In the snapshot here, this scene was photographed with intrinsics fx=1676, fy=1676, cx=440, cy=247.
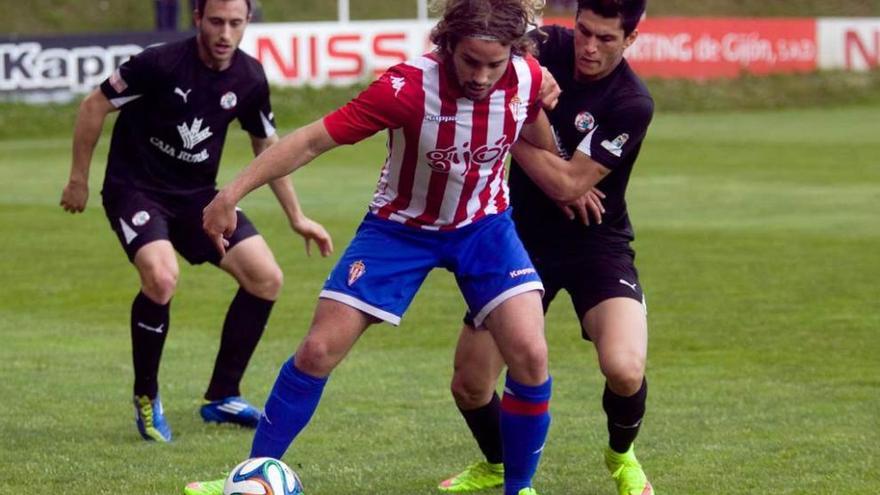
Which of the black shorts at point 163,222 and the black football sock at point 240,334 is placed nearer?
the black shorts at point 163,222

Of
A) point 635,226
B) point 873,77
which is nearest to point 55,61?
point 635,226

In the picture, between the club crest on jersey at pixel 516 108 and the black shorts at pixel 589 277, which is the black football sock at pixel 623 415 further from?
the club crest on jersey at pixel 516 108

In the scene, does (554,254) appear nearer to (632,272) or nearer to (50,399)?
(632,272)

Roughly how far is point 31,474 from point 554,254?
2.42 m

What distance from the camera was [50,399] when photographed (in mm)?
9023

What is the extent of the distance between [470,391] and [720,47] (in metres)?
30.2

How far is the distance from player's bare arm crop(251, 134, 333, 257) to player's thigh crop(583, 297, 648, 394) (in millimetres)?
1622

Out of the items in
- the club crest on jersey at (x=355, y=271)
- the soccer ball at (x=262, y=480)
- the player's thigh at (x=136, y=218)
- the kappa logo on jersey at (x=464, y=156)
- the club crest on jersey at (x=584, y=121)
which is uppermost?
the kappa logo on jersey at (x=464, y=156)

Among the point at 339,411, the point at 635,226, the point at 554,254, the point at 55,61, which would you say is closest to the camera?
the point at 554,254

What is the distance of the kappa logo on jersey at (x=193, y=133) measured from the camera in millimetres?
8320

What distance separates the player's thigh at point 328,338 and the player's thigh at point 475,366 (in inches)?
31.3

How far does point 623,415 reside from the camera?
6770 mm

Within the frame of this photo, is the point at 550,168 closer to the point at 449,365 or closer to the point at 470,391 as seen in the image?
the point at 470,391

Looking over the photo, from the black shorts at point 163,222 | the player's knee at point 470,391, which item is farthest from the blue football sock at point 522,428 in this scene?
the black shorts at point 163,222
